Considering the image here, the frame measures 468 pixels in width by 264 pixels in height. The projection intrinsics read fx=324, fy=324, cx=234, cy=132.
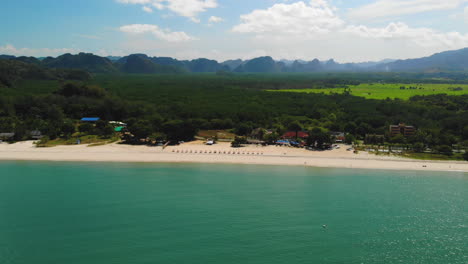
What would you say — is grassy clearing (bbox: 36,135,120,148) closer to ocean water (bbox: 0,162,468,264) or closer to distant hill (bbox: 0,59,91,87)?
ocean water (bbox: 0,162,468,264)

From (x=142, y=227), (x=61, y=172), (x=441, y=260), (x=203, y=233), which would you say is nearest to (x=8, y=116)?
(x=61, y=172)

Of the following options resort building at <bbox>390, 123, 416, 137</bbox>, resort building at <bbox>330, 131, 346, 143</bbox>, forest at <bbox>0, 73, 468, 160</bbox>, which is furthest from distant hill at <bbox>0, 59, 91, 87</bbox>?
resort building at <bbox>390, 123, 416, 137</bbox>

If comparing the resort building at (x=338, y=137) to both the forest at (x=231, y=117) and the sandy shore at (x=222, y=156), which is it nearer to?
the forest at (x=231, y=117)

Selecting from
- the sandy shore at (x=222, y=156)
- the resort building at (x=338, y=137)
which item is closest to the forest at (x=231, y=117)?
the resort building at (x=338, y=137)

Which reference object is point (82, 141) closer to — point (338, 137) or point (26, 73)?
point (338, 137)

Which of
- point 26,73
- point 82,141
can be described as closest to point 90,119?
point 82,141
